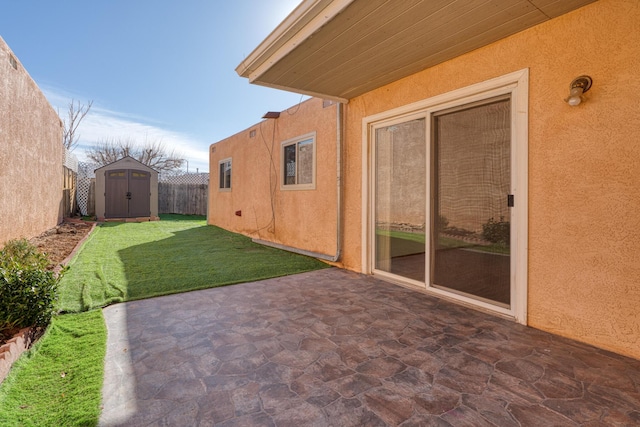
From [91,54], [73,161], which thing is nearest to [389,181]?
[73,161]

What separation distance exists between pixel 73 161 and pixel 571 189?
1438 cm

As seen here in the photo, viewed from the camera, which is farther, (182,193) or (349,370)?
(182,193)

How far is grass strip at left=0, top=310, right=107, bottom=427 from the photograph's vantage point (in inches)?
63.2

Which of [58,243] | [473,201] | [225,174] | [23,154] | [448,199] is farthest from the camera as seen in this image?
[225,174]

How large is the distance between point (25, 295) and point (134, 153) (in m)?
27.6

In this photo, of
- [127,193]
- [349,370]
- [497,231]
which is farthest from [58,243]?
[497,231]

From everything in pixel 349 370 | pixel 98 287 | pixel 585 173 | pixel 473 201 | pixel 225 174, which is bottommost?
pixel 349 370

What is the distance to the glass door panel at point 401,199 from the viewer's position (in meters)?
3.95

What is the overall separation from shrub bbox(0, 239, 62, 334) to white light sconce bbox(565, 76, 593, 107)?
4519 millimetres

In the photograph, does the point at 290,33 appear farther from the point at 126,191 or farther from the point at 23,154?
the point at 126,191

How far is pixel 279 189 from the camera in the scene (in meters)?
6.98

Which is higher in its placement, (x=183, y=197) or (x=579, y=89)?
(x=579, y=89)

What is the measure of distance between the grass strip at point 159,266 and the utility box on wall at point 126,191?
4.26m

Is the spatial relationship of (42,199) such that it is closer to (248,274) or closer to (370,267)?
(248,274)
